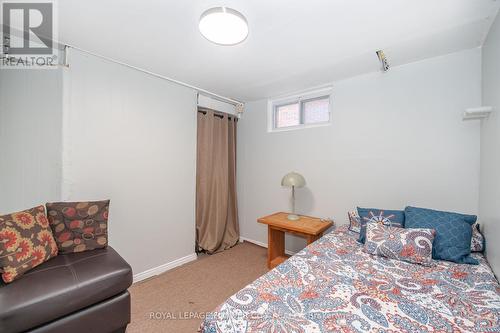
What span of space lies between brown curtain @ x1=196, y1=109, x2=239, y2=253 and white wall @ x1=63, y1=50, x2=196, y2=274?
188mm

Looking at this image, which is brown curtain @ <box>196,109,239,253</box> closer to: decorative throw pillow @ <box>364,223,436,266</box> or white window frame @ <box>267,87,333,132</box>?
white window frame @ <box>267,87,333,132</box>

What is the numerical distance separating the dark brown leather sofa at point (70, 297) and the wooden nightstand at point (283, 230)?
164 cm

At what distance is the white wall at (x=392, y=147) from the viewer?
6.73 feet

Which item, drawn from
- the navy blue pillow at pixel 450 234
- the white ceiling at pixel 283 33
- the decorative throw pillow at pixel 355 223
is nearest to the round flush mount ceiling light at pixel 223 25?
the white ceiling at pixel 283 33

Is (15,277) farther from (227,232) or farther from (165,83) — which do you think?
(227,232)

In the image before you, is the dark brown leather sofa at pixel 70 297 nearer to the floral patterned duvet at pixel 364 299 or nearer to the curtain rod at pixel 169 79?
the floral patterned duvet at pixel 364 299

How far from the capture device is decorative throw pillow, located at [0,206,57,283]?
1.38 m

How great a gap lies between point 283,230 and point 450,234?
1548mm

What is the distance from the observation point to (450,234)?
1747mm

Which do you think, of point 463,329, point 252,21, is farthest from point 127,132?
point 463,329

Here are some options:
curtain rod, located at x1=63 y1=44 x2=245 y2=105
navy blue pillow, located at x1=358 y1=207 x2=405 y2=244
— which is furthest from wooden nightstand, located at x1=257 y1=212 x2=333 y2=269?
curtain rod, located at x1=63 y1=44 x2=245 y2=105

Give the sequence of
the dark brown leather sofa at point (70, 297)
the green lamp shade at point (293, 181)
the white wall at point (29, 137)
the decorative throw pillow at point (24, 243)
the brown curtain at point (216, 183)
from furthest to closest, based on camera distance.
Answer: the brown curtain at point (216, 183) < the green lamp shade at point (293, 181) < the white wall at point (29, 137) < the decorative throw pillow at point (24, 243) < the dark brown leather sofa at point (70, 297)

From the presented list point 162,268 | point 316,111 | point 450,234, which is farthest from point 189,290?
Answer: point 316,111

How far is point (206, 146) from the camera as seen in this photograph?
3311 millimetres
